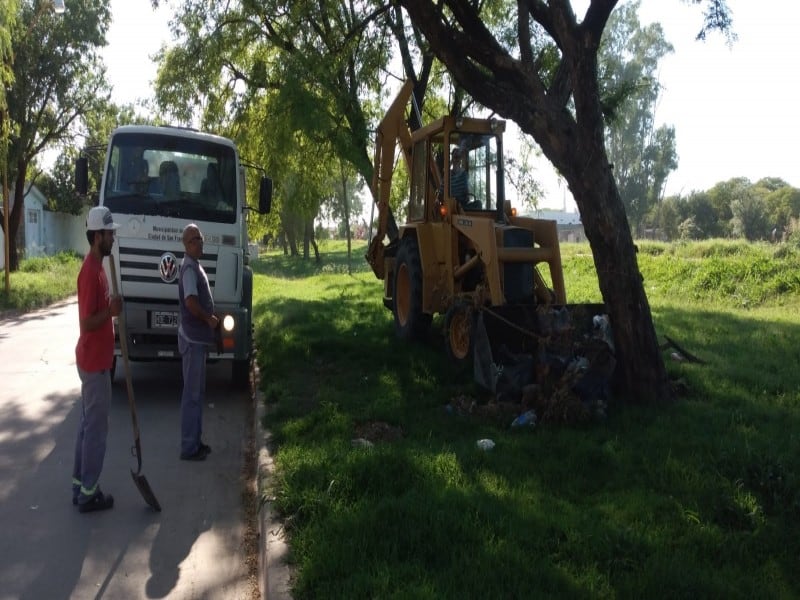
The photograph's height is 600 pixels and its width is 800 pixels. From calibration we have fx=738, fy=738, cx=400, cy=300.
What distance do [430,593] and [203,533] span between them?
211 centimetres

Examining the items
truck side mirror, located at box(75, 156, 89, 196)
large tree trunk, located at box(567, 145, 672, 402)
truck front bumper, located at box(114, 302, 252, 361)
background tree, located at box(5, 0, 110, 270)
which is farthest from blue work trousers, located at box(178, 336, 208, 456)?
background tree, located at box(5, 0, 110, 270)

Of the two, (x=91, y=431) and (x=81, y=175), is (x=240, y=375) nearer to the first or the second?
(x=81, y=175)

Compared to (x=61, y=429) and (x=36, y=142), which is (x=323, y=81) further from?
(x=36, y=142)

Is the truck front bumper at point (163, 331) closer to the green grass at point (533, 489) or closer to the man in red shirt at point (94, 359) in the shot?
the green grass at point (533, 489)

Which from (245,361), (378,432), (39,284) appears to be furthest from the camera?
(39,284)

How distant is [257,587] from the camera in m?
4.39

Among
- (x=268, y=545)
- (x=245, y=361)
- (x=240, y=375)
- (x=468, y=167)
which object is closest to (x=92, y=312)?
(x=268, y=545)

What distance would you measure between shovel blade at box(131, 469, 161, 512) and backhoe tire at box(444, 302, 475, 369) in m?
4.03

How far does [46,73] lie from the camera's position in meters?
23.4

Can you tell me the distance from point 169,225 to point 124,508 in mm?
3985

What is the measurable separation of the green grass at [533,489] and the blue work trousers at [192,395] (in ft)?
2.37

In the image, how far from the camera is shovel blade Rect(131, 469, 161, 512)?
17.3 ft

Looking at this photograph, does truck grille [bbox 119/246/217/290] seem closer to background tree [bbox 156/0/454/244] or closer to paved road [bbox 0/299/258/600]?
paved road [bbox 0/299/258/600]

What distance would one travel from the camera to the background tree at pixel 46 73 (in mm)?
22656
